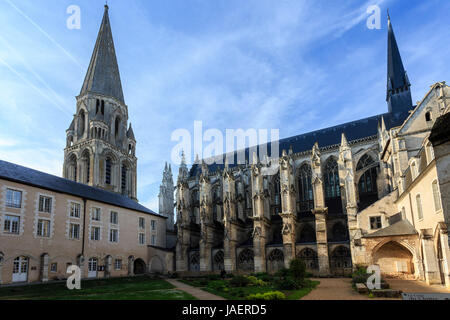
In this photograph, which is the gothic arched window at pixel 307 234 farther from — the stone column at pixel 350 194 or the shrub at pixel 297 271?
the shrub at pixel 297 271

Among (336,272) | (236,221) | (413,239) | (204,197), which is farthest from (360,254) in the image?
(204,197)

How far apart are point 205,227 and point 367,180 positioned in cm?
1791

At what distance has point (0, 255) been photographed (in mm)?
22375

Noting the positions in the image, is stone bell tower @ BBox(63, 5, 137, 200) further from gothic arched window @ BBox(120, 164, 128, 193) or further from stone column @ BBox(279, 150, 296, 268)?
stone column @ BBox(279, 150, 296, 268)

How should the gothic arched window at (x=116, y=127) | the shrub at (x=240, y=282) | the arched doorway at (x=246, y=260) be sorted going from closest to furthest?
1. the shrub at (x=240, y=282)
2. the arched doorway at (x=246, y=260)
3. the gothic arched window at (x=116, y=127)

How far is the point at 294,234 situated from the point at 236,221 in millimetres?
7231

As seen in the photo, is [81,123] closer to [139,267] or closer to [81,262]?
[139,267]

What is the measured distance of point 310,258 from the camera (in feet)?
102

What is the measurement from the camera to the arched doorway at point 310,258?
30547 mm

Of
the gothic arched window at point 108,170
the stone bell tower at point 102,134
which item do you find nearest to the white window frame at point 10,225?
the stone bell tower at point 102,134

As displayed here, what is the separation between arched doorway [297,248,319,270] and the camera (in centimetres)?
3055

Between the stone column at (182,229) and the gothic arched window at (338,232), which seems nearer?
the gothic arched window at (338,232)

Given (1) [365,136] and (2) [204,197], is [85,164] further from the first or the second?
(1) [365,136]

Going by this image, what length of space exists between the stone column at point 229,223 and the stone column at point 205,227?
117 inches
